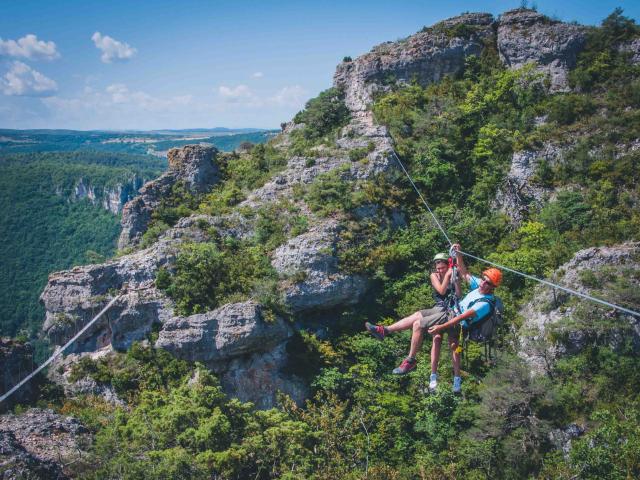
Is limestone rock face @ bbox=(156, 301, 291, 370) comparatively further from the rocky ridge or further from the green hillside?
the green hillside

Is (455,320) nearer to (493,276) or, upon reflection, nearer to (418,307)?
(493,276)

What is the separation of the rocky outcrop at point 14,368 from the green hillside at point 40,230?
1936 inches

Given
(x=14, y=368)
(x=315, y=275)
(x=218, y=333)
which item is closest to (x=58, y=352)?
(x=14, y=368)

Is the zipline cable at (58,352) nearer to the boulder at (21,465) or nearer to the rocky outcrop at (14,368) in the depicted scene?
the rocky outcrop at (14,368)

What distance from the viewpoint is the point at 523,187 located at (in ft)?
85.6

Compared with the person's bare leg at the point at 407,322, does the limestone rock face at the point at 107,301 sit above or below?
below

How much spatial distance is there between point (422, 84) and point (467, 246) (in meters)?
16.6

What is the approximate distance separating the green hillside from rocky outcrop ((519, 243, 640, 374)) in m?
67.4

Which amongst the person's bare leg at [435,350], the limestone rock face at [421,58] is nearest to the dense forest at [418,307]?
the limestone rock face at [421,58]

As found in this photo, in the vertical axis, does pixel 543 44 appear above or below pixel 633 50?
above

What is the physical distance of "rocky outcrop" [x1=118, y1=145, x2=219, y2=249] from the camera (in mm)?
27828

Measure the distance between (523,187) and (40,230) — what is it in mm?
86383

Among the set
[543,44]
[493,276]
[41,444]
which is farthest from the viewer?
[543,44]

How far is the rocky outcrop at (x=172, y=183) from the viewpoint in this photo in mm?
27828
